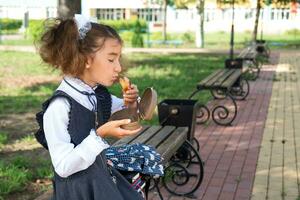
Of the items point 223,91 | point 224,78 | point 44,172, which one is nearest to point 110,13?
point 224,78

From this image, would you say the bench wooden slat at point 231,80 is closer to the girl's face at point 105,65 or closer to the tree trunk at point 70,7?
the tree trunk at point 70,7

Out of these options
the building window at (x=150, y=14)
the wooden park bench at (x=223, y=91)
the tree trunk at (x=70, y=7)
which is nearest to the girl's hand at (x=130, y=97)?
the tree trunk at (x=70, y=7)

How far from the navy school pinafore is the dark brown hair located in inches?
5.0

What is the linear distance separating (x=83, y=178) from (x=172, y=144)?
200 cm

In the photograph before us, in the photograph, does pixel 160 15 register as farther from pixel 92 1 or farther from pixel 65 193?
pixel 65 193

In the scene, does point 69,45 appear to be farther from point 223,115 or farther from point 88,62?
point 223,115

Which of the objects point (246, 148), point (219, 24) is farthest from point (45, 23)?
point (219, 24)

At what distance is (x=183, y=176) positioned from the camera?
458cm

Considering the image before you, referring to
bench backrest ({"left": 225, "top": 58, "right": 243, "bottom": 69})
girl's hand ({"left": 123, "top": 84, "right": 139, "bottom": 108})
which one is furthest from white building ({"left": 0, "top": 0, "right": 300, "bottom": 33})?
girl's hand ({"left": 123, "top": 84, "right": 139, "bottom": 108})

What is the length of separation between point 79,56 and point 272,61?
626 inches

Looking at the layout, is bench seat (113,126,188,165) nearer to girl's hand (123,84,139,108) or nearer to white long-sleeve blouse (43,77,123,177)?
girl's hand (123,84,139,108)

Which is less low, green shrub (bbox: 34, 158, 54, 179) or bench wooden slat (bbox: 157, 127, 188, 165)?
bench wooden slat (bbox: 157, 127, 188, 165)

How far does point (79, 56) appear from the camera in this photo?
6.39ft

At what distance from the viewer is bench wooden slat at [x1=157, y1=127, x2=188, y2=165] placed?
3.68 meters
